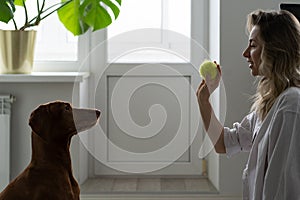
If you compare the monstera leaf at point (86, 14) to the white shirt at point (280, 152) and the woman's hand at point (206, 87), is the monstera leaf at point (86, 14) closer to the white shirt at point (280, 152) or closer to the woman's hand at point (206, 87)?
the woman's hand at point (206, 87)

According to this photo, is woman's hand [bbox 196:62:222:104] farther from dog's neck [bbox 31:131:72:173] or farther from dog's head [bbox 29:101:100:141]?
dog's neck [bbox 31:131:72:173]

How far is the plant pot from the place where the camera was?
3533 mm

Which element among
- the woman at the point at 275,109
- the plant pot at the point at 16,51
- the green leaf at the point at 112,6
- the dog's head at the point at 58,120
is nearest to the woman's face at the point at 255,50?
the woman at the point at 275,109

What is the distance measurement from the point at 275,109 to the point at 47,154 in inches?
27.5

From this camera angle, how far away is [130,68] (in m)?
3.96

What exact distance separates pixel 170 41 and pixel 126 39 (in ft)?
0.89

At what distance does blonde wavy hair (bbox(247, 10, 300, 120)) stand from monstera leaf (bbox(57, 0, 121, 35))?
171 centimetres

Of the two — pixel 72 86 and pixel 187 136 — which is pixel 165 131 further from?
pixel 72 86

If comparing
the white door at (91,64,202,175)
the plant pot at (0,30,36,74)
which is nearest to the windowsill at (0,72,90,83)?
the plant pot at (0,30,36,74)

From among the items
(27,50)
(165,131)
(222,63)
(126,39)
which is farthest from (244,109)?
(27,50)

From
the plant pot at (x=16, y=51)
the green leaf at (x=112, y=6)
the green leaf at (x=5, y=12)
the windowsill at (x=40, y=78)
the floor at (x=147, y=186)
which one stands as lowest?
the floor at (x=147, y=186)

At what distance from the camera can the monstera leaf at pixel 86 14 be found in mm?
3475

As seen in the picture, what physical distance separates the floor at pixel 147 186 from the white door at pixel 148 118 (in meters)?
0.07

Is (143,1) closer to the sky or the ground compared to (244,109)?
closer to the sky
